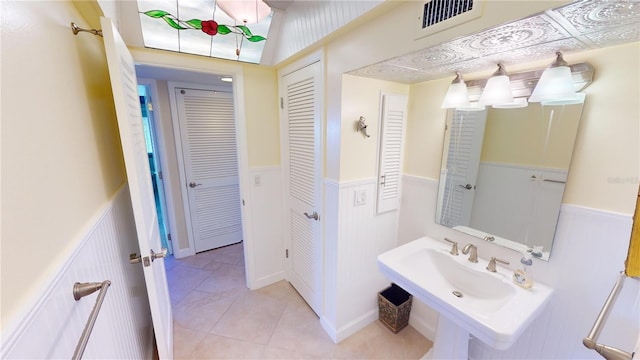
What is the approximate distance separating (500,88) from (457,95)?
0.20m

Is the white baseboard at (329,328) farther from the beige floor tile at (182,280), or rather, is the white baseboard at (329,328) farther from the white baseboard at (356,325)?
the beige floor tile at (182,280)

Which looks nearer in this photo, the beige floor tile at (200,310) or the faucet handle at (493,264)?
the faucet handle at (493,264)

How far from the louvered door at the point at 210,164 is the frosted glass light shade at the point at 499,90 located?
8.19 ft

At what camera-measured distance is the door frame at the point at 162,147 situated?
7.73 feet

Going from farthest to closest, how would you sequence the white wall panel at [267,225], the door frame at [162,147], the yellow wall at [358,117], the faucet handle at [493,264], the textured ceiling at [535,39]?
the door frame at [162,147], the white wall panel at [267,225], the yellow wall at [358,117], the faucet handle at [493,264], the textured ceiling at [535,39]

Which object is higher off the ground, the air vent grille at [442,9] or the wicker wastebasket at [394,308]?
the air vent grille at [442,9]

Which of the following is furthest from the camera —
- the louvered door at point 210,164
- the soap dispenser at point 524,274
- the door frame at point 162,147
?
the louvered door at point 210,164

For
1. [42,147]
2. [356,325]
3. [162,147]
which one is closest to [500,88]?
[42,147]

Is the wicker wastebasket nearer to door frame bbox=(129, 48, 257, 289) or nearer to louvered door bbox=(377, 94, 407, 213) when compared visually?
louvered door bbox=(377, 94, 407, 213)

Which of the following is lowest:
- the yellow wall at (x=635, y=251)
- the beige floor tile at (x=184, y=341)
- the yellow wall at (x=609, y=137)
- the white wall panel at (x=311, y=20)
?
the beige floor tile at (x=184, y=341)

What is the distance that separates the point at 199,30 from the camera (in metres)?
1.55

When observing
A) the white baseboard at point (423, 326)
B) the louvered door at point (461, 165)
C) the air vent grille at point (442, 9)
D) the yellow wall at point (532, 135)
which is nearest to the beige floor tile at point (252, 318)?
the white baseboard at point (423, 326)

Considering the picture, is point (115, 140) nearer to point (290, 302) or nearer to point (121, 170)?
point (121, 170)

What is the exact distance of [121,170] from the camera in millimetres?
1374
